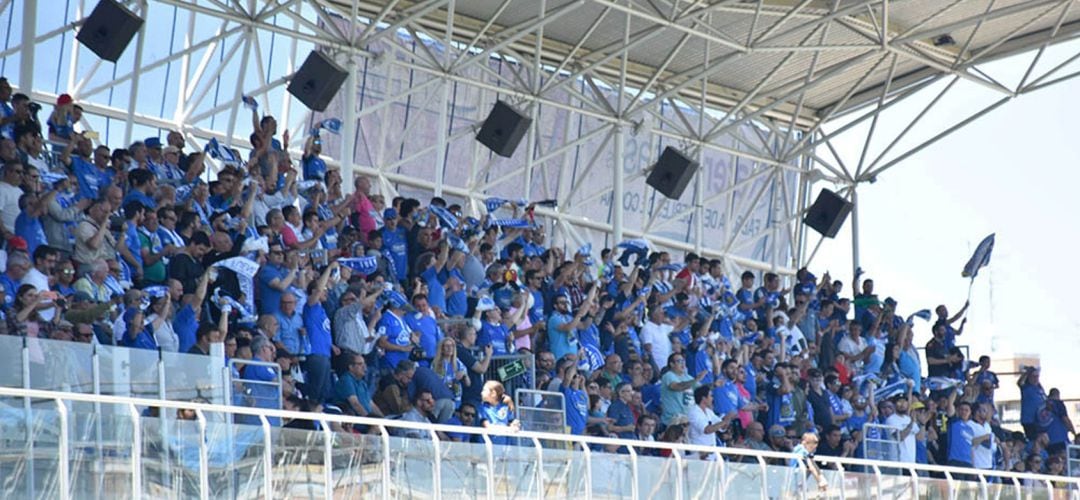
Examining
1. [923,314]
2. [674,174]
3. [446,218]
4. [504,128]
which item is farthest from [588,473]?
[674,174]

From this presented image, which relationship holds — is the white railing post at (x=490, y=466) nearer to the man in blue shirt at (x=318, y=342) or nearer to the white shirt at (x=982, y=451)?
the man in blue shirt at (x=318, y=342)

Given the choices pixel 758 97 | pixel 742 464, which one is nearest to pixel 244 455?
pixel 742 464

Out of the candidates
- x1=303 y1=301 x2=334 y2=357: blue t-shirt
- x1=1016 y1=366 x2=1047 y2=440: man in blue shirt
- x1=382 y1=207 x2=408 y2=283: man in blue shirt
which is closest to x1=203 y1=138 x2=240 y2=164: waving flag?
x1=382 y1=207 x2=408 y2=283: man in blue shirt

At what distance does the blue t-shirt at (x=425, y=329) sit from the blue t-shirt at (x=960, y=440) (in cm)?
803

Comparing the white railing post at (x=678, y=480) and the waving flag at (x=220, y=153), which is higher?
the waving flag at (x=220, y=153)

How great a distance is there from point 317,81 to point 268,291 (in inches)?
244

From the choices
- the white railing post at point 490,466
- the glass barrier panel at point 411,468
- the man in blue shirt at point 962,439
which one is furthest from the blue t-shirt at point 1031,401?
the glass barrier panel at point 411,468

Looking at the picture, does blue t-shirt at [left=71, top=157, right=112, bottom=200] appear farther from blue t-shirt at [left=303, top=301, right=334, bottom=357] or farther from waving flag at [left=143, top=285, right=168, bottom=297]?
blue t-shirt at [left=303, top=301, right=334, bottom=357]

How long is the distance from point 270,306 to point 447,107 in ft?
46.9

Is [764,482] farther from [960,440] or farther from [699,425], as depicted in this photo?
[960,440]

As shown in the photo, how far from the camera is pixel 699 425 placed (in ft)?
62.3

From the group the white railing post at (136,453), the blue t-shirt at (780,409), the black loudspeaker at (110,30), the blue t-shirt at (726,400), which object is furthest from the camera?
the blue t-shirt at (780,409)

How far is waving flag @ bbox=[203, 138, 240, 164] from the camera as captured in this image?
18359mm

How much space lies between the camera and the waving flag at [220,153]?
60.2ft
